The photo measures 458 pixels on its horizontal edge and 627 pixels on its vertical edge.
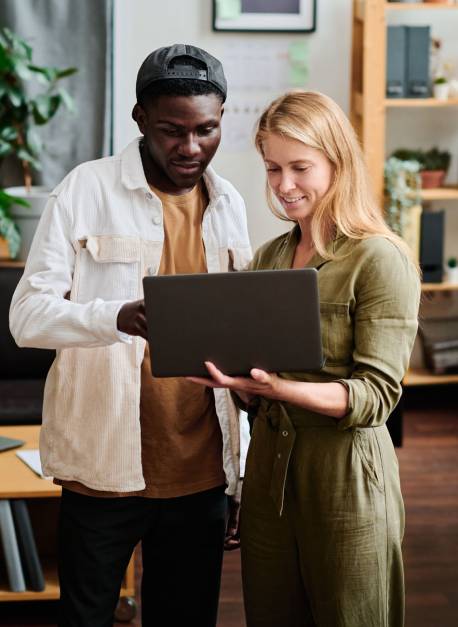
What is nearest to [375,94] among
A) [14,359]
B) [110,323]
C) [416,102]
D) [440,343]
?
[416,102]

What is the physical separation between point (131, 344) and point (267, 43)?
308 cm

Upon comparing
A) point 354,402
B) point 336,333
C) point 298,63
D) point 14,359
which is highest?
point 298,63

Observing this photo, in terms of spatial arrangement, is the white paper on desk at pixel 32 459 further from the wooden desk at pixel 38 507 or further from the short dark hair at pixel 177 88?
the short dark hair at pixel 177 88

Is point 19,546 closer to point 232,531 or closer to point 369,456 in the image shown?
point 232,531

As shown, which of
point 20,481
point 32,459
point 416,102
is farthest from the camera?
point 416,102

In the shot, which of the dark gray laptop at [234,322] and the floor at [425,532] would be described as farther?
the floor at [425,532]

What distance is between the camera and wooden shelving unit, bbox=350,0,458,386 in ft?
13.5

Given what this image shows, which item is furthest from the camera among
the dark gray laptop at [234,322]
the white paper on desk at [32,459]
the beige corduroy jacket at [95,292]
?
the white paper on desk at [32,459]

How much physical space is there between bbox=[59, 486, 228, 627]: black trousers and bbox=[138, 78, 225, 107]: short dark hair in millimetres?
721

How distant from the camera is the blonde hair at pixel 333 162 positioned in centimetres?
157

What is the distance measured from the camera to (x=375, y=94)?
4160 mm

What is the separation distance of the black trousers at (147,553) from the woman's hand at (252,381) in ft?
1.15

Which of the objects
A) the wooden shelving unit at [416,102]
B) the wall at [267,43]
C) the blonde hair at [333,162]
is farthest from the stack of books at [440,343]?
the blonde hair at [333,162]

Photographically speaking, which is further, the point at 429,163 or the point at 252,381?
the point at 429,163
